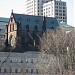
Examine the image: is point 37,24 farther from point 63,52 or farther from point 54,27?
point 63,52

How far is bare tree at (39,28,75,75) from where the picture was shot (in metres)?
56.0

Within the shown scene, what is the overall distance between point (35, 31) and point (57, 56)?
38956 millimetres

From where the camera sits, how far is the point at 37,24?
10244 cm

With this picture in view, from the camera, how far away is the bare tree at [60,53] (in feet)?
184

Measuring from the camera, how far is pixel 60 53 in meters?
65.7

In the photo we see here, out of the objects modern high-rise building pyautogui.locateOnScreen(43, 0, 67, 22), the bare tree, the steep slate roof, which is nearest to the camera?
the bare tree

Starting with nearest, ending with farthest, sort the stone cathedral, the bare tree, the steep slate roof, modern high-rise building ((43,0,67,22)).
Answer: the bare tree < the stone cathedral < the steep slate roof < modern high-rise building ((43,0,67,22))

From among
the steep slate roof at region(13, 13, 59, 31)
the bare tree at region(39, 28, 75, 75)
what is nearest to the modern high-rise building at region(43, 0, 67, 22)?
the steep slate roof at region(13, 13, 59, 31)

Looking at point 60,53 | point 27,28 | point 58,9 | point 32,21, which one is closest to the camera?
point 60,53

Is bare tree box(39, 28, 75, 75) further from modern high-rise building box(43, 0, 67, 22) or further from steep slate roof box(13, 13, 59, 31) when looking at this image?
modern high-rise building box(43, 0, 67, 22)

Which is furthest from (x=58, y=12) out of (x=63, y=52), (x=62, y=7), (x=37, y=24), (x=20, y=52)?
(x=63, y=52)

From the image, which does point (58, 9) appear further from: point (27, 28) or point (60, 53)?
point (60, 53)

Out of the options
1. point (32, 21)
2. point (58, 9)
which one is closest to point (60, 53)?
point (32, 21)

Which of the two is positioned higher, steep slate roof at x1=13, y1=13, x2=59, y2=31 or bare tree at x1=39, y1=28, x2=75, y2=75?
steep slate roof at x1=13, y1=13, x2=59, y2=31
